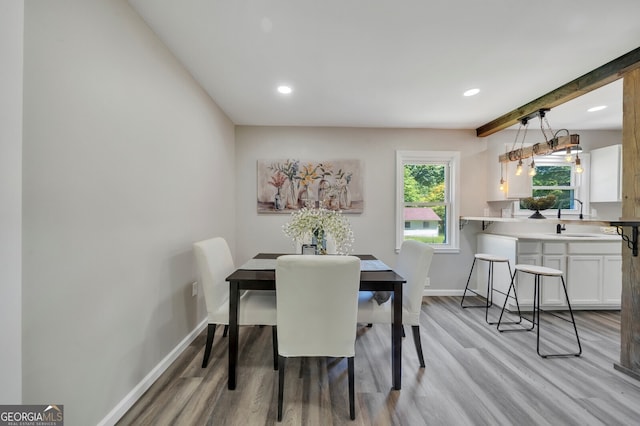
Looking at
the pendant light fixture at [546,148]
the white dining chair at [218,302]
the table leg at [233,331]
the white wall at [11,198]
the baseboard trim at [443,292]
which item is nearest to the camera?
the white wall at [11,198]

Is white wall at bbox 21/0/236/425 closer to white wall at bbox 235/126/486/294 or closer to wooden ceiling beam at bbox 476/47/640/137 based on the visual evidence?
white wall at bbox 235/126/486/294

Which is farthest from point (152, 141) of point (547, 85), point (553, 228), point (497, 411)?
point (553, 228)

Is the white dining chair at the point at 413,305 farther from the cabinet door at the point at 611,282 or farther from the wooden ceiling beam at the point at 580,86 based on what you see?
the cabinet door at the point at 611,282

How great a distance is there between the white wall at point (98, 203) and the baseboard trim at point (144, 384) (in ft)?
0.14

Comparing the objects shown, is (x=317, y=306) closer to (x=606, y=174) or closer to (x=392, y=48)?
(x=392, y=48)

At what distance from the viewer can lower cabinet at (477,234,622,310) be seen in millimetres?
2998

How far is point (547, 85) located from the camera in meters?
2.41

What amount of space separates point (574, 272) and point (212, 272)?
13.2 ft

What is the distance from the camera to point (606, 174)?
350 centimetres

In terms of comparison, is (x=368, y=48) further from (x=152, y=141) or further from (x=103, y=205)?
(x=103, y=205)

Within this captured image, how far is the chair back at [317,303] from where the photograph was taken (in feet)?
4.72

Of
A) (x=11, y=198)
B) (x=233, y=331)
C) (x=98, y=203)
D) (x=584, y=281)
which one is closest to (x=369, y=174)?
(x=233, y=331)

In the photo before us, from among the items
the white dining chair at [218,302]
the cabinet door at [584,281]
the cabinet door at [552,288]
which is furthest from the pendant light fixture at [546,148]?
the white dining chair at [218,302]

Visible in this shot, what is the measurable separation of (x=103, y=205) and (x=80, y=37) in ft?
2.67
